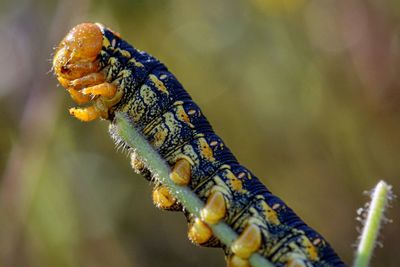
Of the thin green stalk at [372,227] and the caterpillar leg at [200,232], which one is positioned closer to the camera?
the thin green stalk at [372,227]

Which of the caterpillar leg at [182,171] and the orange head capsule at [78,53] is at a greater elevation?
the orange head capsule at [78,53]

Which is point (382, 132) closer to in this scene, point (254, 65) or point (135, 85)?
point (254, 65)

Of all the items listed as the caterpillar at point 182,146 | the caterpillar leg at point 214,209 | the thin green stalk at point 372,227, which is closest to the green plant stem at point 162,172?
the caterpillar leg at point 214,209

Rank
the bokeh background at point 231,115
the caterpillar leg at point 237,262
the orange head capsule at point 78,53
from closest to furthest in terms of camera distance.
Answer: the caterpillar leg at point 237,262 → the orange head capsule at point 78,53 → the bokeh background at point 231,115

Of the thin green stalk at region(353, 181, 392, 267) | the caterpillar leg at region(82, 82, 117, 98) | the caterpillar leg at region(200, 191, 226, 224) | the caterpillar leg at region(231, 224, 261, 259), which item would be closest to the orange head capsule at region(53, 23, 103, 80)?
the caterpillar leg at region(82, 82, 117, 98)

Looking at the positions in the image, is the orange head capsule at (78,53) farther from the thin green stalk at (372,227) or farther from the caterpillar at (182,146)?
the thin green stalk at (372,227)

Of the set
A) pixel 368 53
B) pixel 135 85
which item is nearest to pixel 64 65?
pixel 135 85

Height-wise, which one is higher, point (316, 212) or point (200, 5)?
point (200, 5)
